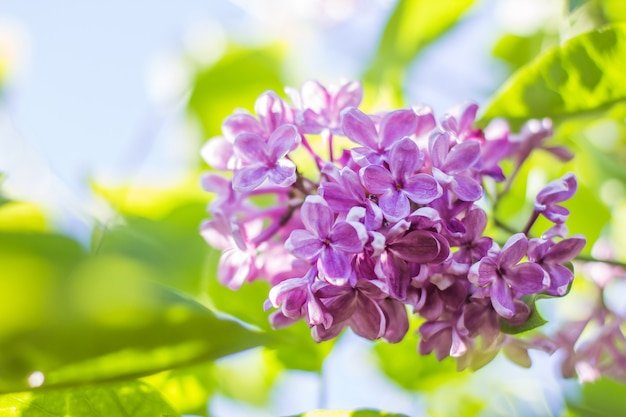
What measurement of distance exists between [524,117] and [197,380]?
20.9 inches

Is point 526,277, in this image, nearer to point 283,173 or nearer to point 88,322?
point 283,173

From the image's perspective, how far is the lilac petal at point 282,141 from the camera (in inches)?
30.3

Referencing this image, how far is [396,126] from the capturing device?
769mm

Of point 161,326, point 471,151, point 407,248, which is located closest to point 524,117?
point 471,151

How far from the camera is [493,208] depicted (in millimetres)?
945

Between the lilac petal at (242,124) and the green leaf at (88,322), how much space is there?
0.18 meters

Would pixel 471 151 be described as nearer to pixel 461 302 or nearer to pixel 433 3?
pixel 461 302

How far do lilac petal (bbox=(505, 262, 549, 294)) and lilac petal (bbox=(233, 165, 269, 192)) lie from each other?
0.82ft

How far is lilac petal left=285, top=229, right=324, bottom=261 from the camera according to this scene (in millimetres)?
701

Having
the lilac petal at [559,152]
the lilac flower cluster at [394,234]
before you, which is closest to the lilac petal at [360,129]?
the lilac flower cluster at [394,234]

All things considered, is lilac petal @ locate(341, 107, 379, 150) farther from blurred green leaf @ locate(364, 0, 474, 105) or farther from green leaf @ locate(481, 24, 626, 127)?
blurred green leaf @ locate(364, 0, 474, 105)

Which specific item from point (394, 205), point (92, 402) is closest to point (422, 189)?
point (394, 205)

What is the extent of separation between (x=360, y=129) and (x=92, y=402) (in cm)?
37

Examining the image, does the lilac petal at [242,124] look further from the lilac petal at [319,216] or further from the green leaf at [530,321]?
the green leaf at [530,321]
